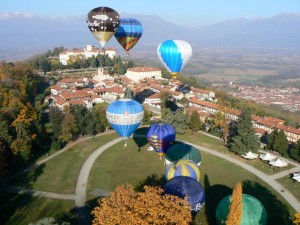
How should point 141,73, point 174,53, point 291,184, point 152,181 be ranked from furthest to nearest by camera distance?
point 141,73, point 174,53, point 152,181, point 291,184

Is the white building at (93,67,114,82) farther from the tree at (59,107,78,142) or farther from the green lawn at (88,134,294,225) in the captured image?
the green lawn at (88,134,294,225)

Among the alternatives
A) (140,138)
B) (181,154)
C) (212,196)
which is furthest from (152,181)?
(140,138)

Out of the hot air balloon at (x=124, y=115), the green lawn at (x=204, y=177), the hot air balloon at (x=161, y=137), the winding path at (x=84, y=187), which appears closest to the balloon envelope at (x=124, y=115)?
the hot air balloon at (x=124, y=115)

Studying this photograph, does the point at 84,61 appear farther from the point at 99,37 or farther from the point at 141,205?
the point at 141,205

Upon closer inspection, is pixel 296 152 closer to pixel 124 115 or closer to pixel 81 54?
pixel 124 115

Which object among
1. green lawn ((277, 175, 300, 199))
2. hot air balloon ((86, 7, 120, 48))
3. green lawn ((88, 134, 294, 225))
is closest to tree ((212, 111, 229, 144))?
green lawn ((88, 134, 294, 225))
